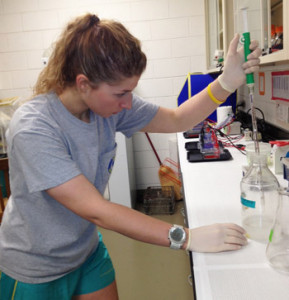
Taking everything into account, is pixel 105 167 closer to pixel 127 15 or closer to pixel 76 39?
pixel 76 39

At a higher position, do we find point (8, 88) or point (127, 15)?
point (127, 15)

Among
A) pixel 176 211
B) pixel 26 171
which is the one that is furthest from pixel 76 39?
pixel 176 211

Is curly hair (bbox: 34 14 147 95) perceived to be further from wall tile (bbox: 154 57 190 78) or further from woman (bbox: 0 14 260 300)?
wall tile (bbox: 154 57 190 78)

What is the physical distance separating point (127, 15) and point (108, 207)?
2.73 meters

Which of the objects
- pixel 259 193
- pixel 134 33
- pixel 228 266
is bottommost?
pixel 228 266

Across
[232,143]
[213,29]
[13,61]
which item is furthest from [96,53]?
[13,61]

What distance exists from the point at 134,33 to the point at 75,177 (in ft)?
8.78

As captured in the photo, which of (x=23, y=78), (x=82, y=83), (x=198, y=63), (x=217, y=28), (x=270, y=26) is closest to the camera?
(x=82, y=83)

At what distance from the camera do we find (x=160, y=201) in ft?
10.2

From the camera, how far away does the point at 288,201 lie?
72 centimetres

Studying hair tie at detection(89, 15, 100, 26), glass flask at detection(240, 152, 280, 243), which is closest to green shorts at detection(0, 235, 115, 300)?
glass flask at detection(240, 152, 280, 243)

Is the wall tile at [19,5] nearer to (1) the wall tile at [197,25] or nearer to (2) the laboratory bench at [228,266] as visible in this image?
(1) the wall tile at [197,25]

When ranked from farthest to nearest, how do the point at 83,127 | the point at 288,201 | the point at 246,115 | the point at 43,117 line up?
the point at 246,115 → the point at 83,127 → the point at 43,117 → the point at 288,201

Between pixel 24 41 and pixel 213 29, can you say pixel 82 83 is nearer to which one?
pixel 213 29
